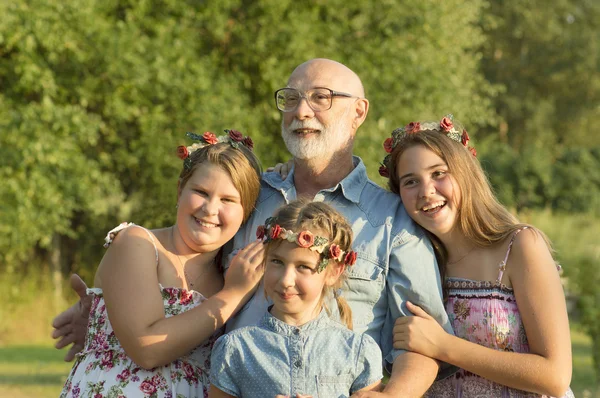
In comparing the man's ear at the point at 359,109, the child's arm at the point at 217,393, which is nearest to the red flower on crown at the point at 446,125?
the man's ear at the point at 359,109

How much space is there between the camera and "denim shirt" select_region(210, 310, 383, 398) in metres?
3.22

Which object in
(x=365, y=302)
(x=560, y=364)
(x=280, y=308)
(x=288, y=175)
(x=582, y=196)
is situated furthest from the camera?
(x=582, y=196)

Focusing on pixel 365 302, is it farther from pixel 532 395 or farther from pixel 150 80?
pixel 150 80

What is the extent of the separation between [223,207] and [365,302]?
0.75 m

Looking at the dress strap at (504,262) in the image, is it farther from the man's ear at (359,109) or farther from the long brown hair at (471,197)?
the man's ear at (359,109)

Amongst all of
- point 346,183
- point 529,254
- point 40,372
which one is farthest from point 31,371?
point 529,254

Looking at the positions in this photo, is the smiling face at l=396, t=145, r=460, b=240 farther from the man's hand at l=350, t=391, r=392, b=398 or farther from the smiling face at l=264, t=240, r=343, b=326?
the man's hand at l=350, t=391, r=392, b=398

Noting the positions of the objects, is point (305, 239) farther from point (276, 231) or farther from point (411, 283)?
point (411, 283)

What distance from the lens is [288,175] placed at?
423 centimetres

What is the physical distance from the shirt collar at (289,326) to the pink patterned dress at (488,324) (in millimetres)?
712

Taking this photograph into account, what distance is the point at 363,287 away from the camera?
3.79 metres

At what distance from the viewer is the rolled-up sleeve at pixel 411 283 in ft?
12.0

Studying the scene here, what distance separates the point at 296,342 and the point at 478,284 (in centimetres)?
91

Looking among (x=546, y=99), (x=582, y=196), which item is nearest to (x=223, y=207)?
(x=582, y=196)
